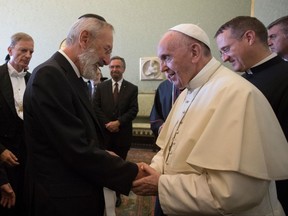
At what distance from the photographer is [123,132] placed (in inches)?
160

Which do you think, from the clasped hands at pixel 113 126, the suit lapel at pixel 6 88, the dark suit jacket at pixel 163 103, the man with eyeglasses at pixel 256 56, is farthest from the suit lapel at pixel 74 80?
the clasped hands at pixel 113 126

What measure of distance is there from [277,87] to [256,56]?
29cm

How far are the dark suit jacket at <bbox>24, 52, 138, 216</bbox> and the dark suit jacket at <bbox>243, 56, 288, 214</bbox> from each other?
3.51ft

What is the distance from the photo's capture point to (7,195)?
6.73ft

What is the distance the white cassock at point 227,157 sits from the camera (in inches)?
44.9

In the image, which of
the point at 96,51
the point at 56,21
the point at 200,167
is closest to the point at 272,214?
the point at 200,167

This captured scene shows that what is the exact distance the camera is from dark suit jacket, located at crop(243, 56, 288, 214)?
1.81 m

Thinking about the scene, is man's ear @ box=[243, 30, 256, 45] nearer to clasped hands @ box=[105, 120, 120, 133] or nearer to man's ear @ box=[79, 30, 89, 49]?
man's ear @ box=[79, 30, 89, 49]

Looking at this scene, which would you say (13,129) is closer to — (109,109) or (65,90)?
(65,90)

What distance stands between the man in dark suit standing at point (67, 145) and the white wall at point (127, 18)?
5.39 meters

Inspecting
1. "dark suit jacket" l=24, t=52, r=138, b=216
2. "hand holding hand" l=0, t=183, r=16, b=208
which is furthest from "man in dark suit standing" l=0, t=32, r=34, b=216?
"dark suit jacket" l=24, t=52, r=138, b=216

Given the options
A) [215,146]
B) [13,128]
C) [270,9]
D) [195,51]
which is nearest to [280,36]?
[195,51]

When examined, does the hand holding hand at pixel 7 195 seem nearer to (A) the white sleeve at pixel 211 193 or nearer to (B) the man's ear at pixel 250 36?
(A) the white sleeve at pixel 211 193

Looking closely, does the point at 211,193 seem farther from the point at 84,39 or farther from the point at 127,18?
the point at 127,18
